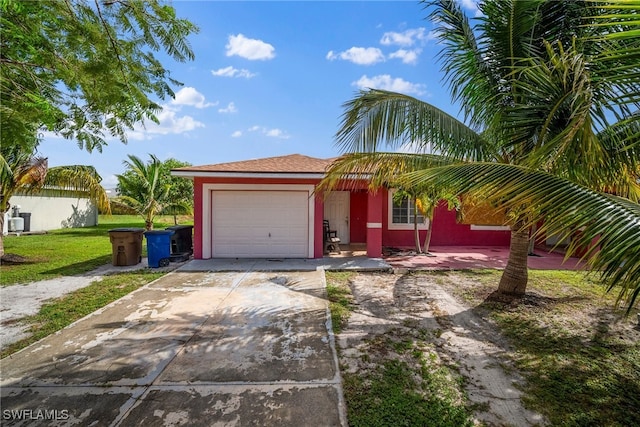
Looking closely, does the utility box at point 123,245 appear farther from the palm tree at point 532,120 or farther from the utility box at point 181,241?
the palm tree at point 532,120

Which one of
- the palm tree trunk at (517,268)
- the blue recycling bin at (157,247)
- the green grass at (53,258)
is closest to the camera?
the palm tree trunk at (517,268)

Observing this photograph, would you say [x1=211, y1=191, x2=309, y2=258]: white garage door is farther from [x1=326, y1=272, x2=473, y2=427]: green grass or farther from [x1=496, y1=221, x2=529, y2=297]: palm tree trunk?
[x1=496, y1=221, x2=529, y2=297]: palm tree trunk

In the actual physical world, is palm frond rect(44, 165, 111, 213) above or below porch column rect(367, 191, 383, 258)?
above

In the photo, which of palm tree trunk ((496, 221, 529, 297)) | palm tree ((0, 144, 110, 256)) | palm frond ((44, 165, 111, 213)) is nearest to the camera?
palm tree trunk ((496, 221, 529, 297))

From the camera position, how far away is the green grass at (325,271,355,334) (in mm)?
5218

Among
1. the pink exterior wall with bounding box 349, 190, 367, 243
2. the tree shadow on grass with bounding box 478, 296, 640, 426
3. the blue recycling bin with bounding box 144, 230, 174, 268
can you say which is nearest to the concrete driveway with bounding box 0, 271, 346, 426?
the tree shadow on grass with bounding box 478, 296, 640, 426

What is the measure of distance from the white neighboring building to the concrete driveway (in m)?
16.4

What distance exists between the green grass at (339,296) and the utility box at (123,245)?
19.7 feet

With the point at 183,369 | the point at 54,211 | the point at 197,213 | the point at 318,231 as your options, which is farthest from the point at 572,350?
the point at 54,211

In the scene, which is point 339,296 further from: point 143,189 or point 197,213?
point 143,189

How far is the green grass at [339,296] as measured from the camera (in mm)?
Answer: 5218

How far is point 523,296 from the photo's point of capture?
625cm

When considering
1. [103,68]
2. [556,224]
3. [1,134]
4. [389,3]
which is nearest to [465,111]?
[389,3]

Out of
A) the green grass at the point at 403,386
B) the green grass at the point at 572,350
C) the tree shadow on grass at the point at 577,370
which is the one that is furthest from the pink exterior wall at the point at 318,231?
the tree shadow on grass at the point at 577,370
